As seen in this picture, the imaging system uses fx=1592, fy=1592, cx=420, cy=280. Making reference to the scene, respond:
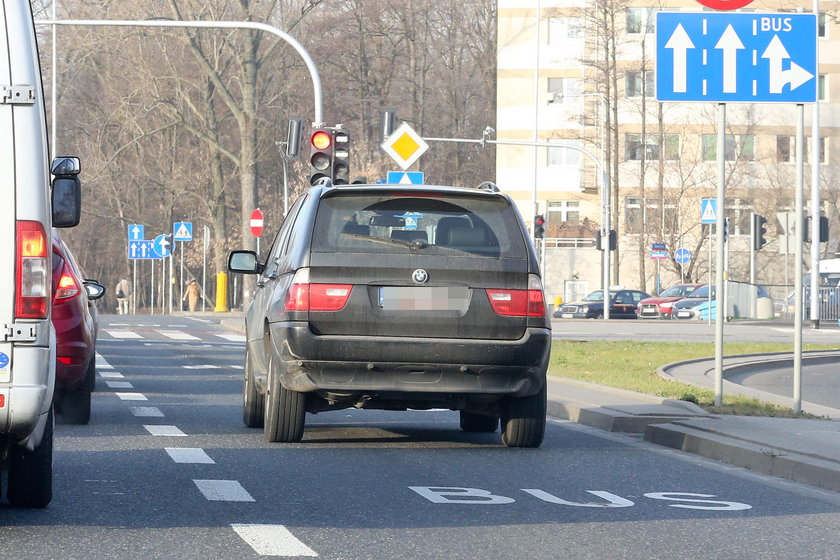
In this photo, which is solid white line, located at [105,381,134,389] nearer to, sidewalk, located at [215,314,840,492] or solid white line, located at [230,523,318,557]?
sidewalk, located at [215,314,840,492]

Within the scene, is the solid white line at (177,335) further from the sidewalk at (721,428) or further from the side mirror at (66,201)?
the side mirror at (66,201)

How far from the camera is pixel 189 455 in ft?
33.2

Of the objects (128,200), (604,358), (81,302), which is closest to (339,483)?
(81,302)

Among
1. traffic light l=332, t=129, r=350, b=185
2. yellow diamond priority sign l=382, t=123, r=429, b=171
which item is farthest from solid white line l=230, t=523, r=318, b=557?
yellow diamond priority sign l=382, t=123, r=429, b=171

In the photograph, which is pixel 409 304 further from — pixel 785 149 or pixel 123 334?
pixel 785 149

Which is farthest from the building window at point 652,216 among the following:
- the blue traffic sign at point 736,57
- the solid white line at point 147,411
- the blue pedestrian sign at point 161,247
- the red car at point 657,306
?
the solid white line at point 147,411

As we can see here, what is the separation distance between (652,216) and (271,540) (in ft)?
230

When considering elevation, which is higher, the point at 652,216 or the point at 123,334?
the point at 652,216

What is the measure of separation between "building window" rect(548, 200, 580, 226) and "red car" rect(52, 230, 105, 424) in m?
69.3

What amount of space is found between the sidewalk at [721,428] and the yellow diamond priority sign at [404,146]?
23.3 feet

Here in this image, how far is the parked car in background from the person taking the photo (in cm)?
5850

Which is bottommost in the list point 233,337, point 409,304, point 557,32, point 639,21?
point 233,337

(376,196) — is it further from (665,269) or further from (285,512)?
(665,269)

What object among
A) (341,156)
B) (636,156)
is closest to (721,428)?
(341,156)
